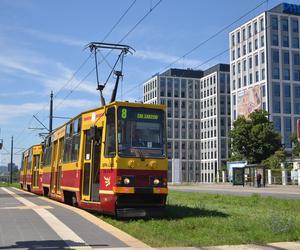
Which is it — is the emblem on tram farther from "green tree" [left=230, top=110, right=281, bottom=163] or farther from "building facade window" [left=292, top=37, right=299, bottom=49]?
"building facade window" [left=292, top=37, right=299, bottom=49]

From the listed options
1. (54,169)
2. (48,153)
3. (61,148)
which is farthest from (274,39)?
(61,148)

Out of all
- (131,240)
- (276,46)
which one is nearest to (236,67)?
(276,46)

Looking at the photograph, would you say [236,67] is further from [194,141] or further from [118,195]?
[118,195]

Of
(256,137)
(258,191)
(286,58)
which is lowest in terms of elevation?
(258,191)

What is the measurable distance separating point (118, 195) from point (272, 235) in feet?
15.0

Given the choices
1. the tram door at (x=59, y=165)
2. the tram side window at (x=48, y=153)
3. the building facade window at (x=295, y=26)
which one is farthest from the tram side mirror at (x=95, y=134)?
the building facade window at (x=295, y=26)

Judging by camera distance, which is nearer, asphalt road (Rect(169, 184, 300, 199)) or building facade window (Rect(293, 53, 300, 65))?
asphalt road (Rect(169, 184, 300, 199))

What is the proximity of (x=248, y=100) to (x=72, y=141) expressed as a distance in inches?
3623

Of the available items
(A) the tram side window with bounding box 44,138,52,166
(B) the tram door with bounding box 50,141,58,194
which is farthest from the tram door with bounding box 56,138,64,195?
(A) the tram side window with bounding box 44,138,52,166

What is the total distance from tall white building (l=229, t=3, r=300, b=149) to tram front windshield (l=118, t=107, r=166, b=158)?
299 ft

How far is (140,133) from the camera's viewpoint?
14.5 metres

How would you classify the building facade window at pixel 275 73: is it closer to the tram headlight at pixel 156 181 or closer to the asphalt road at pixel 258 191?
the asphalt road at pixel 258 191

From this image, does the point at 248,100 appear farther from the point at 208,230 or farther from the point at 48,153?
the point at 208,230

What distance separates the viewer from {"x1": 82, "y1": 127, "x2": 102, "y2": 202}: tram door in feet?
49.5
